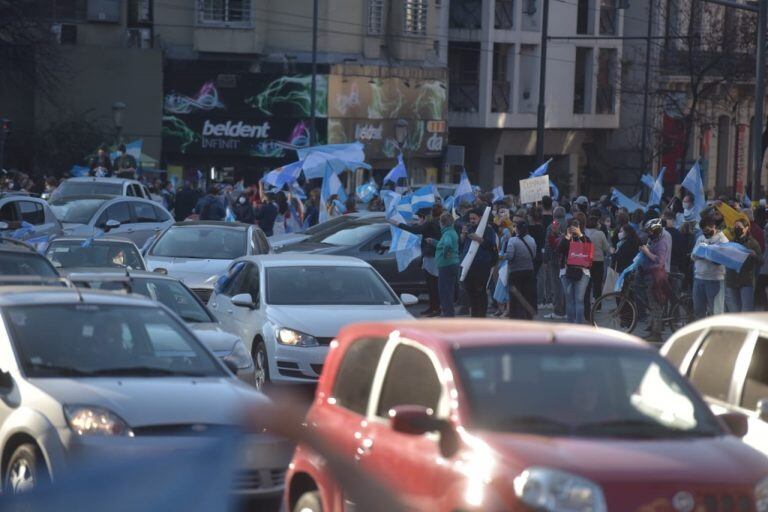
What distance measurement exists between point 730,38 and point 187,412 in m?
46.0

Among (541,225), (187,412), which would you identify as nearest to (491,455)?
(187,412)

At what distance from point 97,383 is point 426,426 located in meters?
2.86

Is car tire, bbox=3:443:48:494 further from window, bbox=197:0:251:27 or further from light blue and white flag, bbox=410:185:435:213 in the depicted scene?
window, bbox=197:0:251:27

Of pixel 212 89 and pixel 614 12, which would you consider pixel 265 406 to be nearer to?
pixel 212 89

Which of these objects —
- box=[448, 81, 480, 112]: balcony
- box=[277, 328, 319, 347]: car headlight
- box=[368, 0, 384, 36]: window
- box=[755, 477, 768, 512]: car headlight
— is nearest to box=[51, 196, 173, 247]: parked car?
box=[277, 328, 319, 347]: car headlight

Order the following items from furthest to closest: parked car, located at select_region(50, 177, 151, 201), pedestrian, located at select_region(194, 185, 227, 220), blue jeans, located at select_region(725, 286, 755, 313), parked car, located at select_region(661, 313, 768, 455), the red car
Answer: parked car, located at select_region(50, 177, 151, 201) < pedestrian, located at select_region(194, 185, 227, 220) < blue jeans, located at select_region(725, 286, 755, 313) < parked car, located at select_region(661, 313, 768, 455) < the red car

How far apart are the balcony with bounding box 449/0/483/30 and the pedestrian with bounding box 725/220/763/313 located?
39.6m

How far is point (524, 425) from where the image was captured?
6719 millimetres

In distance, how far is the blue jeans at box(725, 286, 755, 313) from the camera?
18812 mm

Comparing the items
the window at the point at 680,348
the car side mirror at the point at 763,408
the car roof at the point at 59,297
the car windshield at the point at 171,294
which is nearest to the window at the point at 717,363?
the window at the point at 680,348

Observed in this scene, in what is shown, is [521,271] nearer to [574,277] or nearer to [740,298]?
[574,277]

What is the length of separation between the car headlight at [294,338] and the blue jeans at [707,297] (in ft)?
20.9

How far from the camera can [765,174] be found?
68.9m

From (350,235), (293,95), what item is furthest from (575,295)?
(293,95)
